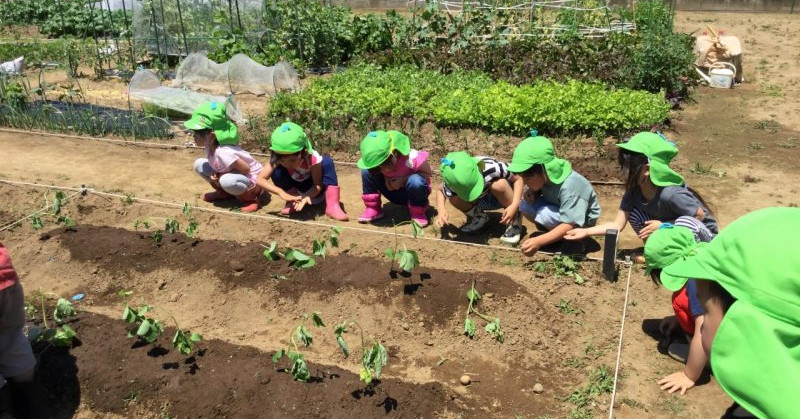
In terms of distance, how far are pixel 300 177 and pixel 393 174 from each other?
90 centimetres

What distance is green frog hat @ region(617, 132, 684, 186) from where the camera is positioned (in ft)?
14.4

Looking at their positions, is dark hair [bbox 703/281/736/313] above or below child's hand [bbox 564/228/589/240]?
above

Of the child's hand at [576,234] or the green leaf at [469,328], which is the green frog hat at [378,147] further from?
the green leaf at [469,328]

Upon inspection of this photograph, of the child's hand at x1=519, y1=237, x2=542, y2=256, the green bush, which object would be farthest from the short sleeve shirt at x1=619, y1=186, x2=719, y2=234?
the green bush

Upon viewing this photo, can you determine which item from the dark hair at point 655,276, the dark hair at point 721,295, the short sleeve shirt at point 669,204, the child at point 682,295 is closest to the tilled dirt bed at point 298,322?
the dark hair at point 655,276

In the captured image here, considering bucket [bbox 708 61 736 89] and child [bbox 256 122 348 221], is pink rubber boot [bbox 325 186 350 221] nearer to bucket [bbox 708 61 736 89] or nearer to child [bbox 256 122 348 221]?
child [bbox 256 122 348 221]

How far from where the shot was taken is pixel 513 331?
13.6 ft

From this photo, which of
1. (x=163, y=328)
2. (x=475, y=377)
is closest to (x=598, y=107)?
(x=475, y=377)

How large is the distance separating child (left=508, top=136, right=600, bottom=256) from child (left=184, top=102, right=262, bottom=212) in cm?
241

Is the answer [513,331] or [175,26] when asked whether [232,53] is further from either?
[513,331]

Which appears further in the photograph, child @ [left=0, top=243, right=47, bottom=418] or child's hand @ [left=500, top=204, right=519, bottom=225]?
child's hand @ [left=500, top=204, right=519, bottom=225]

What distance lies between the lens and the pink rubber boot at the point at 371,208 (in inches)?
222

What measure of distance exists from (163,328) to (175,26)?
893 cm

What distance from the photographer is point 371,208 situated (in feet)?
18.6
